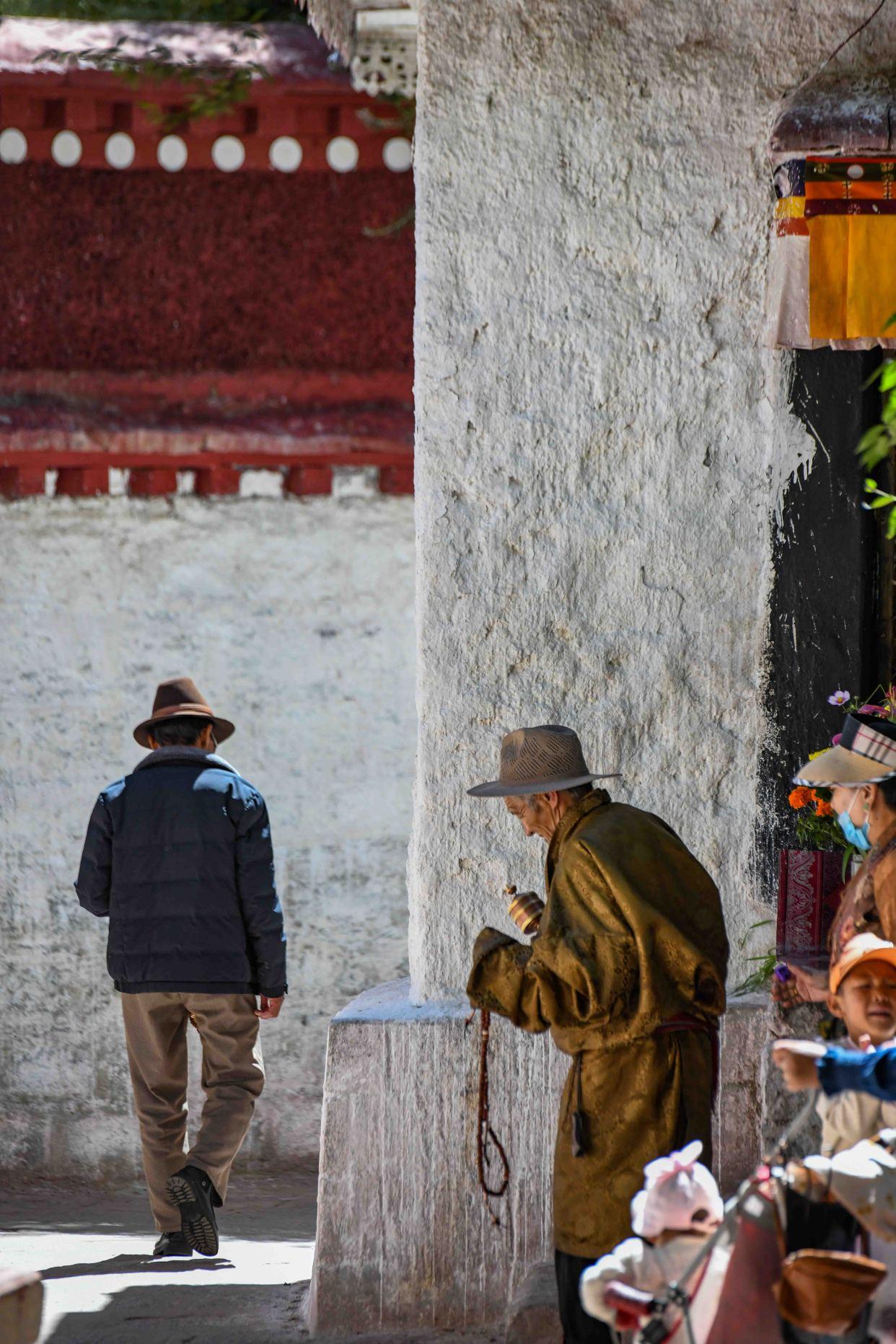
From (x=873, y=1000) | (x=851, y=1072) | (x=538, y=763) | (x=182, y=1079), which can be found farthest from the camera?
A: (x=182, y=1079)

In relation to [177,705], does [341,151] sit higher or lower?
higher

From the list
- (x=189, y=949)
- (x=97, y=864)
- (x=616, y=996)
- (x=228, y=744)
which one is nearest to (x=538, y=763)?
(x=616, y=996)

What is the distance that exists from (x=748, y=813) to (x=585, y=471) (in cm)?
106

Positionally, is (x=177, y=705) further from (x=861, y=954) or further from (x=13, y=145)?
(x=861, y=954)

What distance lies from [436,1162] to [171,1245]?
1.24 metres

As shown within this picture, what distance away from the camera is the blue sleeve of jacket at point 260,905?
5.49m

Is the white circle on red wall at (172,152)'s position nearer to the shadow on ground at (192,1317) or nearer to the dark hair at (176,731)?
the dark hair at (176,731)

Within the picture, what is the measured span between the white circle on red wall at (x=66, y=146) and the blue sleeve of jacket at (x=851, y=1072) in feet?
18.4

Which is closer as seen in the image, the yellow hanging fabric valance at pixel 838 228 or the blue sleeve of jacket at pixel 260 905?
the yellow hanging fabric valance at pixel 838 228

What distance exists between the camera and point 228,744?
7.38 metres

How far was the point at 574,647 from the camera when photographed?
4.90m

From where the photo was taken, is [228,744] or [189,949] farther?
[228,744]

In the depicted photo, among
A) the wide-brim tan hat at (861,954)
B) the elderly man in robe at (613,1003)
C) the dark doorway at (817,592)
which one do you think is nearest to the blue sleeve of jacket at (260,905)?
the dark doorway at (817,592)

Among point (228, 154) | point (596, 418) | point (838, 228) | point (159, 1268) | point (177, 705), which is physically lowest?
point (159, 1268)
